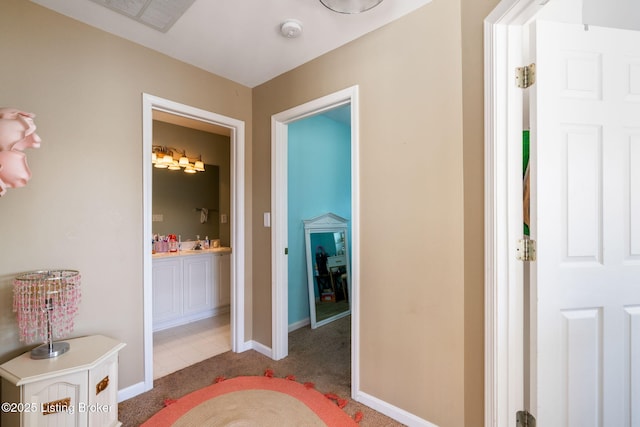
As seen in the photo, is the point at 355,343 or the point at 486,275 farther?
the point at 355,343

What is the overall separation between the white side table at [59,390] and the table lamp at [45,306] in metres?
0.10

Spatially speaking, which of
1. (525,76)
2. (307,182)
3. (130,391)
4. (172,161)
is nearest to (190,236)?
(172,161)

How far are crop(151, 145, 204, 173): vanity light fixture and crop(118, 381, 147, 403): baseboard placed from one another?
2.61 m

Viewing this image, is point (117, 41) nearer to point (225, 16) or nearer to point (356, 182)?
point (225, 16)

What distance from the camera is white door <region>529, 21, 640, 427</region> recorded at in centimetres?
125

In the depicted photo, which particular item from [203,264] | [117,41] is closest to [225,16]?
[117,41]

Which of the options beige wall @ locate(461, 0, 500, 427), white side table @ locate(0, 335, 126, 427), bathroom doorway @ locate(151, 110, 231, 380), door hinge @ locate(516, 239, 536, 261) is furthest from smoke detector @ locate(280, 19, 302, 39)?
white side table @ locate(0, 335, 126, 427)

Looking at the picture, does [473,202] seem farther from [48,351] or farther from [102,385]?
[48,351]

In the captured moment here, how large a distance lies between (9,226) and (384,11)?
8.33ft

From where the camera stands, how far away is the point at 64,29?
1.82m

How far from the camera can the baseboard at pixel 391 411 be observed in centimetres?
171

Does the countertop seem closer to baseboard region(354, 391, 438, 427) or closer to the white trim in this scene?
the white trim

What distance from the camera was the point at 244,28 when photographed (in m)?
1.95

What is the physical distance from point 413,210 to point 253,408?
5.45 feet
